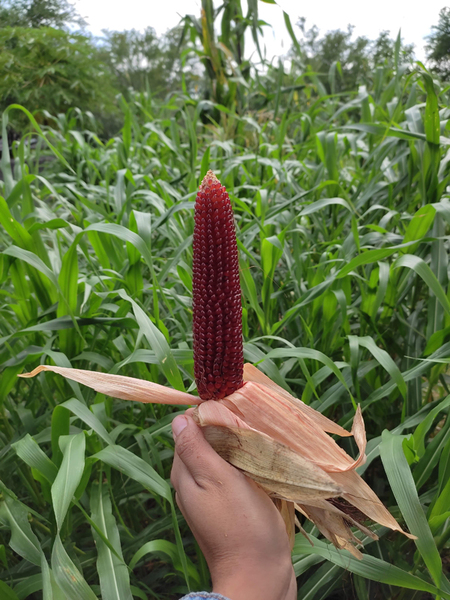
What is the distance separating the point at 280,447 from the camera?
52 centimetres

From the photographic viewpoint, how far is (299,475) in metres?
0.51

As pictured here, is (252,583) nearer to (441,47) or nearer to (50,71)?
(50,71)

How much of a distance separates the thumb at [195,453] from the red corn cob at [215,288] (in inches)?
2.6

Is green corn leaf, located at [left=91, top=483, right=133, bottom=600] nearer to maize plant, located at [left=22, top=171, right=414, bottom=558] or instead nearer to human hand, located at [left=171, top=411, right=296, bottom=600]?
human hand, located at [left=171, top=411, right=296, bottom=600]

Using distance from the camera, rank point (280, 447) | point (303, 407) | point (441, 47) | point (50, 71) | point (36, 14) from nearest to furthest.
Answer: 1. point (280, 447)
2. point (303, 407)
3. point (36, 14)
4. point (50, 71)
5. point (441, 47)

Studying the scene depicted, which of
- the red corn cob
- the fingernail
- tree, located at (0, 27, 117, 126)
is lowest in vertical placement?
the fingernail

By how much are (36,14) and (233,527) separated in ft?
6.50

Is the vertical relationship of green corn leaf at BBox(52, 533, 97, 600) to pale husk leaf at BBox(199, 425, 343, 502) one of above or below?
below

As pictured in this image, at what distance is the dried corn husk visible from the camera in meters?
0.52

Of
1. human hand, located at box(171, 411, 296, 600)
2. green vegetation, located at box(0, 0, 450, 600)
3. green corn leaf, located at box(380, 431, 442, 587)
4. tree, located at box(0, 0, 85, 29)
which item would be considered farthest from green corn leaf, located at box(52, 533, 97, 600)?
tree, located at box(0, 0, 85, 29)

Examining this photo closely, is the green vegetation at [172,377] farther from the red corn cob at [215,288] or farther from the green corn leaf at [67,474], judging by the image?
the red corn cob at [215,288]

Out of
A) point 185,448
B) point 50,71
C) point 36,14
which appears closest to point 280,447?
point 185,448

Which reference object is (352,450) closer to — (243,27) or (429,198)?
(429,198)

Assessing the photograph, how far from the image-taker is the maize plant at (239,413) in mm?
525
